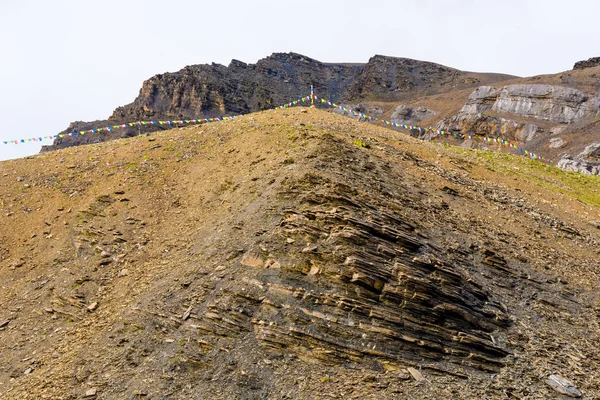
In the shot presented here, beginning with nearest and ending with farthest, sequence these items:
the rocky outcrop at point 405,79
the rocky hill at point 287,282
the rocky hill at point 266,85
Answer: the rocky hill at point 287,282
the rocky hill at point 266,85
the rocky outcrop at point 405,79

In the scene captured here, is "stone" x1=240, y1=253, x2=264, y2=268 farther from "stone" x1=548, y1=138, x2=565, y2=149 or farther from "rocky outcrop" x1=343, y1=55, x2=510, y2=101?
"rocky outcrop" x1=343, y1=55, x2=510, y2=101

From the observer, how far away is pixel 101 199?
17.1 metres

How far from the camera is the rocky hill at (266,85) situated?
316 feet

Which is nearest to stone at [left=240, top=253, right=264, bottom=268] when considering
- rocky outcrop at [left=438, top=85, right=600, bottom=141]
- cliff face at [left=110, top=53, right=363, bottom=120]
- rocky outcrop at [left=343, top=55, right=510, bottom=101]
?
rocky outcrop at [left=438, top=85, right=600, bottom=141]

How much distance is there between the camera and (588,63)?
98875 mm

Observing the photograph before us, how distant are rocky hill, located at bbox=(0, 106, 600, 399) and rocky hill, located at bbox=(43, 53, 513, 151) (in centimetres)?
7012

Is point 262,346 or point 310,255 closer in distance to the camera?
point 262,346

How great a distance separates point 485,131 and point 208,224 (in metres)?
77.1

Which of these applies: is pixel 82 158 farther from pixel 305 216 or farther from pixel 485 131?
pixel 485 131

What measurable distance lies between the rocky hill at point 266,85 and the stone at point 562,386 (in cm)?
8102

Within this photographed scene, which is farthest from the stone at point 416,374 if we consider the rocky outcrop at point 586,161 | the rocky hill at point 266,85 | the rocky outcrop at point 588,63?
the rocky outcrop at point 588,63

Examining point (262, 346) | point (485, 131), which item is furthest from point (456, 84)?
point (262, 346)

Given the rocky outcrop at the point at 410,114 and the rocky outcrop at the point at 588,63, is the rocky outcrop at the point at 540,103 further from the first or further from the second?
the rocky outcrop at the point at 588,63

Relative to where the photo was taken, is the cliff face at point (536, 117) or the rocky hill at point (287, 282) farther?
the cliff face at point (536, 117)
